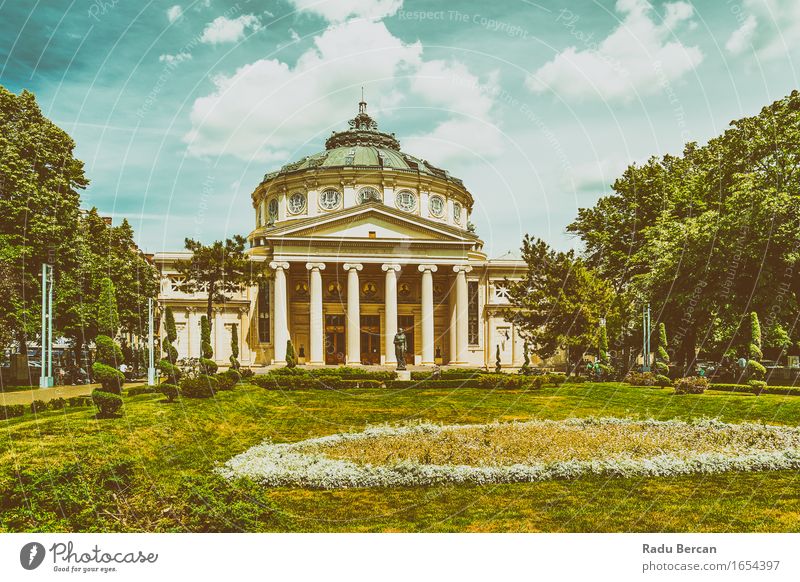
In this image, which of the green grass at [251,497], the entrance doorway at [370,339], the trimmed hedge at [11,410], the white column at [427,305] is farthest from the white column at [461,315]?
the trimmed hedge at [11,410]

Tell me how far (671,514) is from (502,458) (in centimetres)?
358

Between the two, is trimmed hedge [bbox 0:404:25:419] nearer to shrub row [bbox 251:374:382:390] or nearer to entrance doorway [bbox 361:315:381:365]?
shrub row [bbox 251:374:382:390]

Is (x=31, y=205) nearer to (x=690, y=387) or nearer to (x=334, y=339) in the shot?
(x=690, y=387)

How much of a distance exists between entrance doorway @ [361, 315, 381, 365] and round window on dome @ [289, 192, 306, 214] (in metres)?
11.9

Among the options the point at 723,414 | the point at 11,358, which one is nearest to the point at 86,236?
the point at 11,358

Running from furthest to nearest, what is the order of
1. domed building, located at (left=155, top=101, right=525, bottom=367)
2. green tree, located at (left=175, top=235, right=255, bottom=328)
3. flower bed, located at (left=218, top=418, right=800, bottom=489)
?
1. domed building, located at (left=155, top=101, right=525, bottom=367)
2. green tree, located at (left=175, top=235, right=255, bottom=328)
3. flower bed, located at (left=218, top=418, right=800, bottom=489)

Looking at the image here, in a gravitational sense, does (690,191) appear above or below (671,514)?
above

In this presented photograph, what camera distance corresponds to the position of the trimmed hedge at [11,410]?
56.2 ft

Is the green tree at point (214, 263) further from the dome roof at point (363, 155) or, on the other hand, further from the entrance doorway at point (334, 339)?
the dome roof at point (363, 155)

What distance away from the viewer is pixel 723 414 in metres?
21.4

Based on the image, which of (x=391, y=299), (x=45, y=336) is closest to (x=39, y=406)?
(x=45, y=336)

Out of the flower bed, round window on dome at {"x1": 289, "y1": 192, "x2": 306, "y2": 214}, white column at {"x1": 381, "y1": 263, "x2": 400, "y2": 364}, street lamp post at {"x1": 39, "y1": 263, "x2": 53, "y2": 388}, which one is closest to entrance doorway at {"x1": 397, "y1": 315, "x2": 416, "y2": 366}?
white column at {"x1": 381, "y1": 263, "x2": 400, "y2": 364}
